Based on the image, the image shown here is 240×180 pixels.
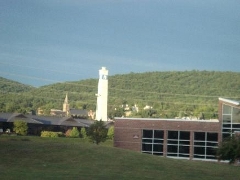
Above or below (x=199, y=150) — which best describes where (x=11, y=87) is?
above

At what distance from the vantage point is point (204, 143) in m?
51.4

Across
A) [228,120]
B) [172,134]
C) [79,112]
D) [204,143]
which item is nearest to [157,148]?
[172,134]

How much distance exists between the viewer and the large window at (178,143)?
52231mm

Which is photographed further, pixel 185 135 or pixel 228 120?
pixel 185 135

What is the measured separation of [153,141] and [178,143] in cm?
297

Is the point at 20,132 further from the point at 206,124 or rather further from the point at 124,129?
the point at 206,124

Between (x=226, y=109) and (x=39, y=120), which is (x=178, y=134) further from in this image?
(x=39, y=120)

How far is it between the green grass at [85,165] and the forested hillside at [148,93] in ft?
174

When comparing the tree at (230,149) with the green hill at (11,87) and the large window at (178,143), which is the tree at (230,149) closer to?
the large window at (178,143)

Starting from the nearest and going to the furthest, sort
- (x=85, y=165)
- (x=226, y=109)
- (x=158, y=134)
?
1. (x=85, y=165)
2. (x=226, y=109)
3. (x=158, y=134)

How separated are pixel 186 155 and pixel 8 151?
74.4 ft

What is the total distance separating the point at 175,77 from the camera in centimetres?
12150

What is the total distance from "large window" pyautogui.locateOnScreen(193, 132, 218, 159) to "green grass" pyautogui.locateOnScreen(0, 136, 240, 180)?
1667 cm

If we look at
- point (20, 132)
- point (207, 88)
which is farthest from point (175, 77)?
point (20, 132)
